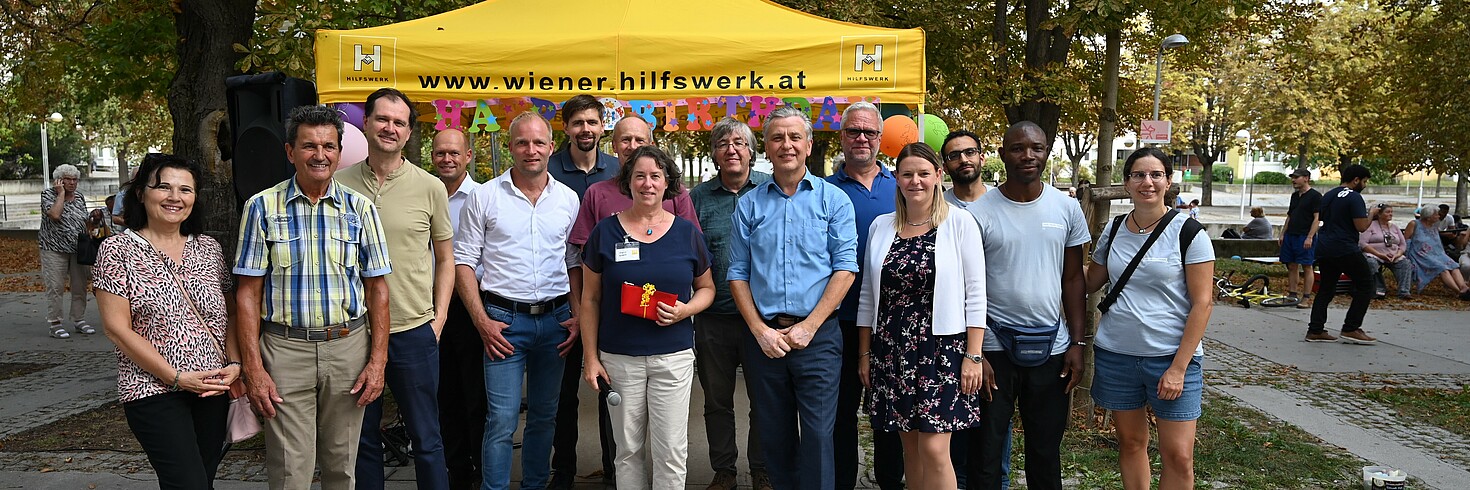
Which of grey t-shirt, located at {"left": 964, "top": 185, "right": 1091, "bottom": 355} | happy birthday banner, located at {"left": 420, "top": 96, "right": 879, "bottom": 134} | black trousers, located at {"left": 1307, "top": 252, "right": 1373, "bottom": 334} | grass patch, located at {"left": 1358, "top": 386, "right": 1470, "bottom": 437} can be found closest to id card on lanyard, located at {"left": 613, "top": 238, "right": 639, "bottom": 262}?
grey t-shirt, located at {"left": 964, "top": 185, "right": 1091, "bottom": 355}

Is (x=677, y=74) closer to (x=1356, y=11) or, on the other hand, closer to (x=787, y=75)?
(x=787, y=75)

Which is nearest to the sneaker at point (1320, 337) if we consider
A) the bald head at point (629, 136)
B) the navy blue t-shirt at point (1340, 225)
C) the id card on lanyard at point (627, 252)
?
the navy blue t-shirt at point (1340, 225)

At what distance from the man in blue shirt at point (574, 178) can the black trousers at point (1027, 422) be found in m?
1.61

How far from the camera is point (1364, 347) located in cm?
948

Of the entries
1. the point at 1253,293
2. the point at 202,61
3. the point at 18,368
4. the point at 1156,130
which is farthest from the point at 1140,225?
the point at 1156,130

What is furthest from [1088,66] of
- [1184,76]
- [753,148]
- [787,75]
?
[1184,76]

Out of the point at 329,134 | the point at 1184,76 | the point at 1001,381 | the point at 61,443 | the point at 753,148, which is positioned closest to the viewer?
the point at 329,134

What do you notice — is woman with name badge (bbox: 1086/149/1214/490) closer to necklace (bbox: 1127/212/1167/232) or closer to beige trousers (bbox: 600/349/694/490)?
necklace (bbox: 1127/212/1167/232)

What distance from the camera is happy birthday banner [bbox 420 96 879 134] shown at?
5.84m

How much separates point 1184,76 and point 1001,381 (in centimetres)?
3500

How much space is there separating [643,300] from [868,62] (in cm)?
245

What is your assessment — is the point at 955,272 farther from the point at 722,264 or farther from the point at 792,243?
the point at 722,264

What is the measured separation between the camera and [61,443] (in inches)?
226

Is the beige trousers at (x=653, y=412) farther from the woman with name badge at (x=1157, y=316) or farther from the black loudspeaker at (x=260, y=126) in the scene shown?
the black loudspeaker at (x=260, y=126)
